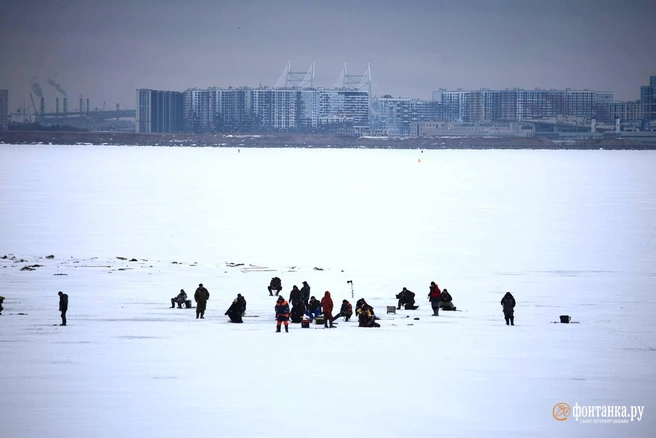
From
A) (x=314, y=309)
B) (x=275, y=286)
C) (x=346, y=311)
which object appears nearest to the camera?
(x=314, y=309)

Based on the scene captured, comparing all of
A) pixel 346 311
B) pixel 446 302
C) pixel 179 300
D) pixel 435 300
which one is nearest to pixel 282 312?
pixel 346 311

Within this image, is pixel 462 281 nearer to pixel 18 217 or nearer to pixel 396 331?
pixel 396 331

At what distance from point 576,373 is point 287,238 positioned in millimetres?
26797

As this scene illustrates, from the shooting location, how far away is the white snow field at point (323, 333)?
46.0 ft

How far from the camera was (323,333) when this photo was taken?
20094 millimetres

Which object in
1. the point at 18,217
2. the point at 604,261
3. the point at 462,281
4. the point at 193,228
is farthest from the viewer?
the point at 18,217

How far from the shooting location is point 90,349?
59.0 ft

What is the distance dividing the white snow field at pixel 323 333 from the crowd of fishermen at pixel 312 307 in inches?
11.7

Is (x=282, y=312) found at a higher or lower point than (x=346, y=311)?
higher

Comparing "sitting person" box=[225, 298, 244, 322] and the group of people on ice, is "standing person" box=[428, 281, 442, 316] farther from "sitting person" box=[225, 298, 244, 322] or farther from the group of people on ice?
"sitting person" box=[225, 298, 244, 322]

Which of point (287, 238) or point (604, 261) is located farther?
point (287, 238)

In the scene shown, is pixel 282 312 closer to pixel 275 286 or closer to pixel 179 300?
pixel 179 300

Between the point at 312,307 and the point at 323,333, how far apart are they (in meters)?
Result: 1.59

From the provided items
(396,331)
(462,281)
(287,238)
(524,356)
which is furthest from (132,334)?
(287,238)
